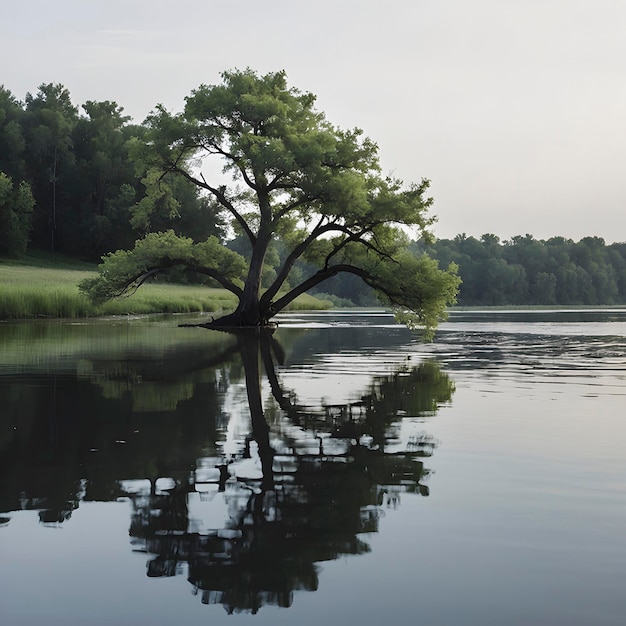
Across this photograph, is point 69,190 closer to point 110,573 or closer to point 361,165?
point 361,165

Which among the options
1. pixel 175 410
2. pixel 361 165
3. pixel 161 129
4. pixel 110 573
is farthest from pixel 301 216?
pixel 110 573

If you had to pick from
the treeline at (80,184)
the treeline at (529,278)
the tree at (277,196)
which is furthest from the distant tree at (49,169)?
the treeline at (529,278)

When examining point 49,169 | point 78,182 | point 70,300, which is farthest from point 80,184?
point 70,300

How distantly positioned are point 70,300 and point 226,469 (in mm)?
41836

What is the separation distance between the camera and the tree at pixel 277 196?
3962 centimetres

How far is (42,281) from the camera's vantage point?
188 ft

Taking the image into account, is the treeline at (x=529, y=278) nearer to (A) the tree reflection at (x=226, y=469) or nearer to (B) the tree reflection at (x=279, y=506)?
(A) the tree reflection at (x=226, y=469)

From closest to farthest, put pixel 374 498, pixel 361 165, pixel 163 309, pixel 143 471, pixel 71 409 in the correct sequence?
pixel 374 498 → pixel 143 471 → pixel 71 409 → pixel 361 165 → pixel 163 309

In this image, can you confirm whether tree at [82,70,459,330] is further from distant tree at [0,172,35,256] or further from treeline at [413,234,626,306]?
treeline at [413,234,626,306]

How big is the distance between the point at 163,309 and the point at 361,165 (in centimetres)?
2424

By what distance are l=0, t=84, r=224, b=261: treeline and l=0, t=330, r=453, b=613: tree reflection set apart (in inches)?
3444

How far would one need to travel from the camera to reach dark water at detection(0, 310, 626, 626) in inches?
185

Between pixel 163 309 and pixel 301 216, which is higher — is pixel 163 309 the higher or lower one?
the lower one

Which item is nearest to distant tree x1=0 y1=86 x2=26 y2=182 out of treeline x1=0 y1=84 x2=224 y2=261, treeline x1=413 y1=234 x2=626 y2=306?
treeline x1=0 y1=84 x2=224 y2=261
